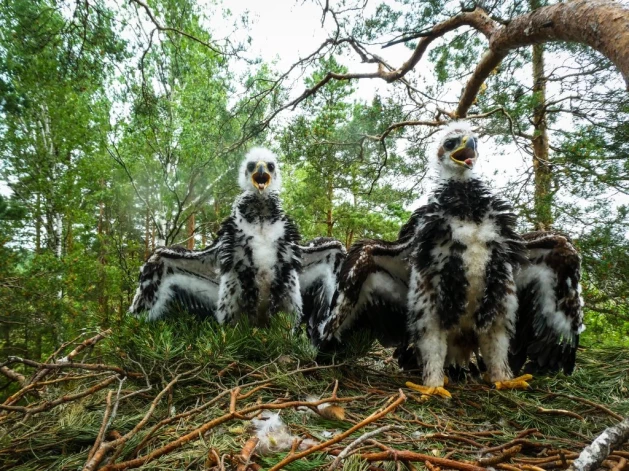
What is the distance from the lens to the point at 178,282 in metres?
3.63

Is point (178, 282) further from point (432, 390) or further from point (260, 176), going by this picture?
point (432, 390)

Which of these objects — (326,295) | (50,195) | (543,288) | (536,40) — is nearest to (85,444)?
(326,295)

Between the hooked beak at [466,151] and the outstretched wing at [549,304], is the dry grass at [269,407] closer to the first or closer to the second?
the outstretched wing at [549,304]

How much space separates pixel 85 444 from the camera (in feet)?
5.14

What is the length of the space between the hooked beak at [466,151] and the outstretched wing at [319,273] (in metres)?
1.44

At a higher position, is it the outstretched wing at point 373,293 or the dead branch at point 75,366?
the outstretched wing at point 373,293

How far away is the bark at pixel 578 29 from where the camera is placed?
1886 millimetres

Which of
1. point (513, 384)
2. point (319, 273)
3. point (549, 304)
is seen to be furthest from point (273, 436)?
point (319, 273)

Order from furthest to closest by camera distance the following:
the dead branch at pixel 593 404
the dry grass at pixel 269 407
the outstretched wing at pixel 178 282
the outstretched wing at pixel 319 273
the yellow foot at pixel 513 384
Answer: the outstretched wing at pixel 319 273
the outstretched wing at pixel 178 282
the yellow foot at pixel 513 384
the dead branch at pixel 593 404
the dry grass at pixel 269 407

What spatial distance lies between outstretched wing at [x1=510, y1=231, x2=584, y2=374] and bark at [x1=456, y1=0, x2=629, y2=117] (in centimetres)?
110

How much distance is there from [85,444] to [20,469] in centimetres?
22

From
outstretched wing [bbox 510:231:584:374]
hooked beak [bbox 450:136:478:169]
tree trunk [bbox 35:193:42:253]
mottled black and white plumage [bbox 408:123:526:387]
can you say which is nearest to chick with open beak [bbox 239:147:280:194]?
mottled black and white plumage [bbox 408:123:526:387]

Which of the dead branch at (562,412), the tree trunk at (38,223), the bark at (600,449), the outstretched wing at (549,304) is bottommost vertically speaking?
the dead branch at (562,412)

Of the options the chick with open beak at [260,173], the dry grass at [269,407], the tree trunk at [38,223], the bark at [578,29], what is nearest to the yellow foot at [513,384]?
the dry grass at [269,407]
